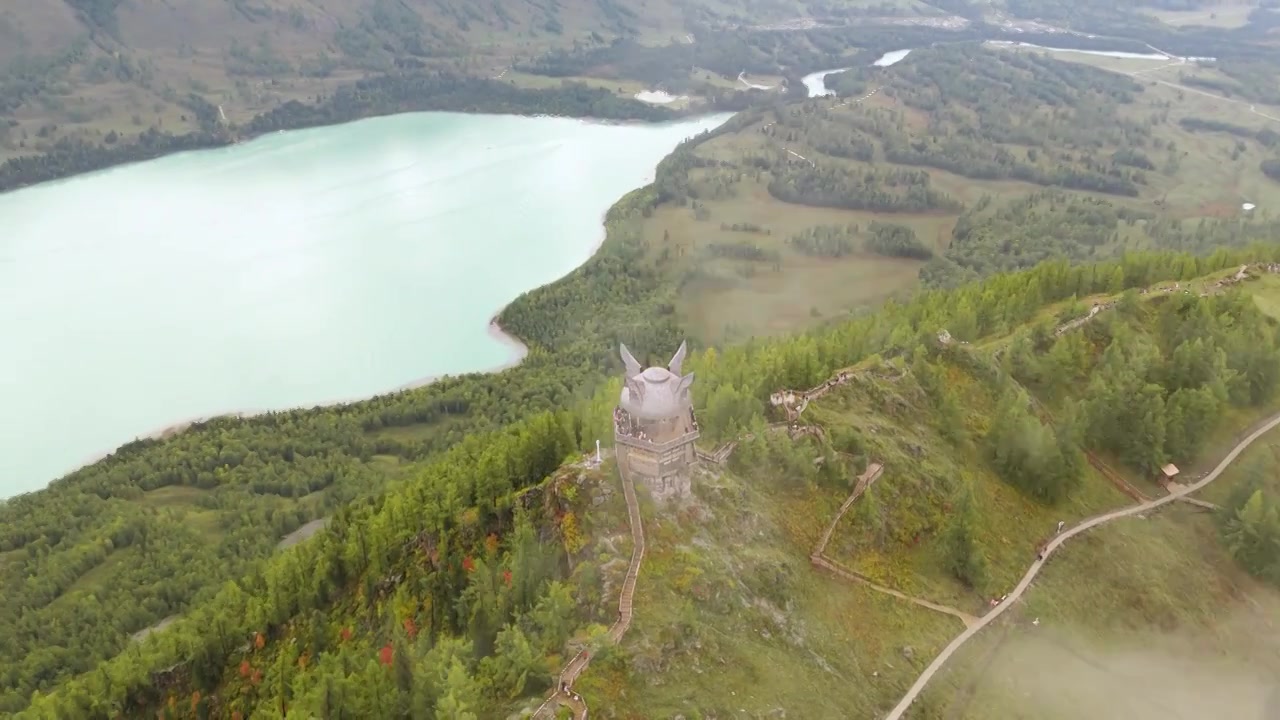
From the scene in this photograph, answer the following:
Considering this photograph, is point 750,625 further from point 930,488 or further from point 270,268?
point 270,268

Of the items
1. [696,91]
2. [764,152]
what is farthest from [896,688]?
[696,91]

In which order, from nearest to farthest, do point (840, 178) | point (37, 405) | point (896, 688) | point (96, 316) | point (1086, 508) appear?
point (896, 688) → point (1086, 508) → point (37, 405) → point (96, 316) → point (840, 178)

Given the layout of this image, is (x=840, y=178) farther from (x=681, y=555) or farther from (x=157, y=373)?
(x=681, y=555)

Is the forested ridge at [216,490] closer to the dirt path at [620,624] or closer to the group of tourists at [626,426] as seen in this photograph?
the dirt path at [620,624]

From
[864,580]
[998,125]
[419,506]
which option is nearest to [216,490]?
[419,506]

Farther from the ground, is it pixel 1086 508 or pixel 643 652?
pixel 643 652

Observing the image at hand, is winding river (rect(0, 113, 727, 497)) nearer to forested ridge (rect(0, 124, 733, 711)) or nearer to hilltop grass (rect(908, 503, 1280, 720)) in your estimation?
forested ridge (rect(0, 124, 733, 711))

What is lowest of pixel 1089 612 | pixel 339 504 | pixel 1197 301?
pixel 339 504
